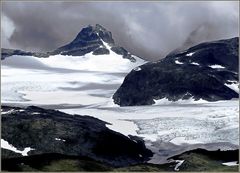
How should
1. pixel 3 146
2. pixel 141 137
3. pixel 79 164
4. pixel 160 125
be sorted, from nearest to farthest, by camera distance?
pixel 79 164 < pixel 3 146 < pixel 141 137 < pixel 160 125

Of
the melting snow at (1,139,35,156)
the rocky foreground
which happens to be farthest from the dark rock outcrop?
the melting snow at (1,139,35,156)

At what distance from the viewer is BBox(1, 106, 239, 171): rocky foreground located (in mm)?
121500

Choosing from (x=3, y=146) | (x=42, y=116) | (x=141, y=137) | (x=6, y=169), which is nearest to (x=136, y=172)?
(x=6, y=169)

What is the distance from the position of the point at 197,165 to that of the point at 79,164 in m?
29.1

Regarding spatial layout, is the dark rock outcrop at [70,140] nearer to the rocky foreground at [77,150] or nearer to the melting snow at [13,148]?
the rocky foreground at [77,150]

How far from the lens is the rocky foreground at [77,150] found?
12150 centimetres

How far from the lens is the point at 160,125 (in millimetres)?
196375

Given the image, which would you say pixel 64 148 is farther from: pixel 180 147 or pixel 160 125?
pixel 160 125

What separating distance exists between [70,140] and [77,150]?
7747mm

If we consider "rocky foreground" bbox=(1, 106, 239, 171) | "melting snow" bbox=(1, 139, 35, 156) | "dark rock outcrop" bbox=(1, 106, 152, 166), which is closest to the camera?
"rocky foreground" bbox=(1, 106, 239, 171)

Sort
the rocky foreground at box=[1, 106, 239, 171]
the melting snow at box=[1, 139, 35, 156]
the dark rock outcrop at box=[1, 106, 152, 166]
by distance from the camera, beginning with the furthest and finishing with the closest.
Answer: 1. the dark rock outcrop at box=[1, 106, 152, 166]
2. the melting snow at box=[1, 139, 35, 156]
3. the rocky foreground at box=[1, 106, 239, 171]

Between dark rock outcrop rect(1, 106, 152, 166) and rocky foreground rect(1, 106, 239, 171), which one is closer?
rocky foreground rect(1, 106, 239, 171)

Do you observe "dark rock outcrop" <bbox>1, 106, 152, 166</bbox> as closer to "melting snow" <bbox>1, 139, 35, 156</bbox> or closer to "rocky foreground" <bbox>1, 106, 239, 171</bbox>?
"rocky foreground" <bbox>1, 106, 239, 171</bbox>

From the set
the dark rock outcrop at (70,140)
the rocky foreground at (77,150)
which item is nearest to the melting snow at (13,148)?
the rocky foreground at (77,150)
